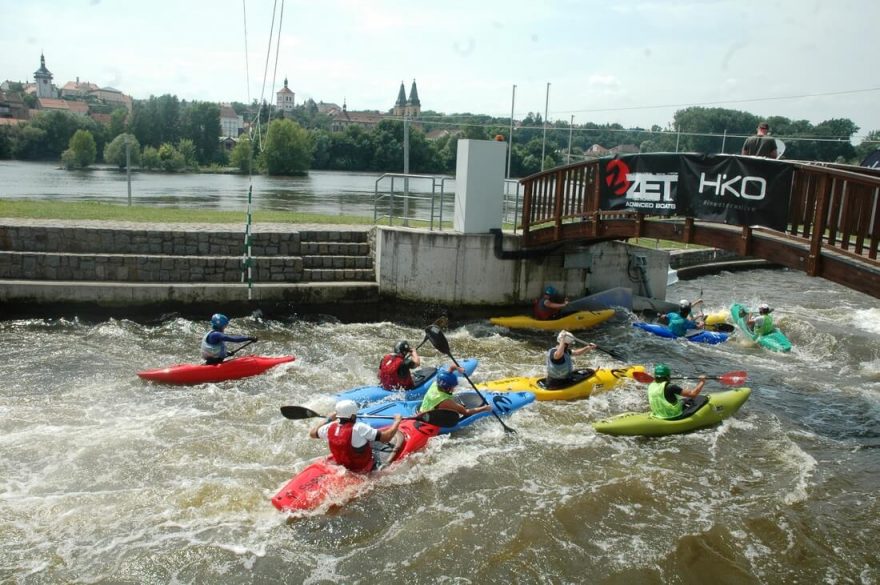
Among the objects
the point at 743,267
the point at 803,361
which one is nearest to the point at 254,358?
the point at 803,361

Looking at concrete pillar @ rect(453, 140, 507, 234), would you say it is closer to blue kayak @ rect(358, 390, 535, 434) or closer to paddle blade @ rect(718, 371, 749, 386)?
blue kayak @ rect(358, 390, 535, 434)

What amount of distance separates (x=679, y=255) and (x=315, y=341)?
14.8 m

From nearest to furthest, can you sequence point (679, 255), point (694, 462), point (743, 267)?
point (694, 462), point (679, 255), point (743, 267)

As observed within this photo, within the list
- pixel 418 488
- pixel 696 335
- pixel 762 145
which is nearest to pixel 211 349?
pixel 418 488

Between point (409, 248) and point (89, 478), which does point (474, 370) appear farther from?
point (89, 478)

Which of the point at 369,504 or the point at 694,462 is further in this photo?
the point at 694,462

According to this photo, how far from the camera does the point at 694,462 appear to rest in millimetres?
8938

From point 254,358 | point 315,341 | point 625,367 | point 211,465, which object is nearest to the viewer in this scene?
point 211,465

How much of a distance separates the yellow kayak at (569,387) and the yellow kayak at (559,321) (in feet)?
11.2

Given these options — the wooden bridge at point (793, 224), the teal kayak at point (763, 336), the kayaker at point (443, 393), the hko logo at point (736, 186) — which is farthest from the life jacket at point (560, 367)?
the teal kayak at point (763, 336)

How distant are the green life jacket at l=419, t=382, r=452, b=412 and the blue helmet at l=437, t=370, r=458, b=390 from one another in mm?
92

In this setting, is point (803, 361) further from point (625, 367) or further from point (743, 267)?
point (743, 267)

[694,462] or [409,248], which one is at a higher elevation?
[409,248]

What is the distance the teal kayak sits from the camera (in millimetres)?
14328
